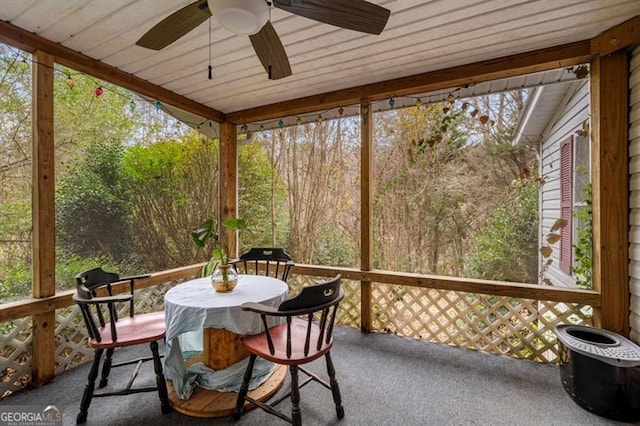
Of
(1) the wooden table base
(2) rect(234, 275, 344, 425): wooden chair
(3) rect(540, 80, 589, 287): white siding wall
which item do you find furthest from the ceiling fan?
(3) rect(540, 80, 589, 287): white siding wall

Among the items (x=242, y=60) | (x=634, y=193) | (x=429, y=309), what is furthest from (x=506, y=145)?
(x=242, y=60)

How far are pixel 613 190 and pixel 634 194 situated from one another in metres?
0.12

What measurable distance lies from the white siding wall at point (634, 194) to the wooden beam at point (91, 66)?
4106mm

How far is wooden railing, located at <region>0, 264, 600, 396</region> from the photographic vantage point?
7.19 feet

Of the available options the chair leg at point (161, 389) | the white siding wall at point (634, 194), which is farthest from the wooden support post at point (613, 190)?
the chair leg at point (161, 389)

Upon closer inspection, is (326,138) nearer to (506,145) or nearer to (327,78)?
(327,78)

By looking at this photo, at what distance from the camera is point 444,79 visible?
2.74 metres

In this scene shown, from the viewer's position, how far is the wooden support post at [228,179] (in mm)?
3924

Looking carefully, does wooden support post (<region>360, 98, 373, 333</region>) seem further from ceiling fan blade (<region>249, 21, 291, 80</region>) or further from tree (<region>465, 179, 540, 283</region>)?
tree (<region>465, 179, 540, 283</region>)

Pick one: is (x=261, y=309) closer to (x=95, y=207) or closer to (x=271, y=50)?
(x=271, y=50)

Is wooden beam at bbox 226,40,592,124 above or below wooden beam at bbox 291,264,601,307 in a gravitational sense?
above

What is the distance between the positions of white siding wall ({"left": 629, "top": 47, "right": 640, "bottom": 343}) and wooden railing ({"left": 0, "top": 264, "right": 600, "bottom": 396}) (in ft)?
0.73

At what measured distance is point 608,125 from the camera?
7.29 feet

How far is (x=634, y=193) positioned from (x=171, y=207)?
4877 millimetres
